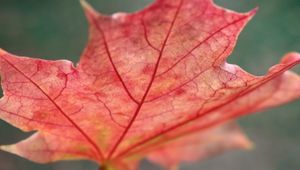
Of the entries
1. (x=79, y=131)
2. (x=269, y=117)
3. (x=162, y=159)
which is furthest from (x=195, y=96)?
(x=269, y=117)

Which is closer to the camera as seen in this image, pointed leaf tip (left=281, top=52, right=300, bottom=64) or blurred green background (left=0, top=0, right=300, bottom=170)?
pointed leaf tip (left=281, top=52, right=300, bottom=64)

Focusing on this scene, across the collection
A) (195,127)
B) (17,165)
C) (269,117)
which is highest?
(269,117)

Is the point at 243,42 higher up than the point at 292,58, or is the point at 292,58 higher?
the point at 243,42

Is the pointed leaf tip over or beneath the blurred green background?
beneath

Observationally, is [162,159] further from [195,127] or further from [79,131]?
[79,131]

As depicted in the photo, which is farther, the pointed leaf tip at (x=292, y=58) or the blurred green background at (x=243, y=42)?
the blurred green background at (x=243, y=42)

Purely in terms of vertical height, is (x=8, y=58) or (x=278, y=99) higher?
(x=278, y=99)

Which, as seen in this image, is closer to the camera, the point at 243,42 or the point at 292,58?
the point at 292,58

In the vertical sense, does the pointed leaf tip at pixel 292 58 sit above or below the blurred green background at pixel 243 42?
below
